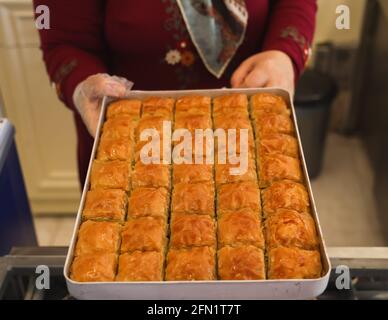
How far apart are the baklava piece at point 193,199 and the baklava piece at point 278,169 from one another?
0.09 m

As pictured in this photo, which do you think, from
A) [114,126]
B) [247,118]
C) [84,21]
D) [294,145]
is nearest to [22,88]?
[84,21]

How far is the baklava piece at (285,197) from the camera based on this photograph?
0.77 metres

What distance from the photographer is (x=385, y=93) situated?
78.4 inches

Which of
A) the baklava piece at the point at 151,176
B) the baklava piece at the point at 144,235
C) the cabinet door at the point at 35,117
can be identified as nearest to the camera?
the baklava piece at the point at 144,235

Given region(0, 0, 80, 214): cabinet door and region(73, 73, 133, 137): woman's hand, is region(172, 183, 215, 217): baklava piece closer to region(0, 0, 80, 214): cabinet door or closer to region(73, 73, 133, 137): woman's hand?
region(73, 73, 133, 137): woman's hand

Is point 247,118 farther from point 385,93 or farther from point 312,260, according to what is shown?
point 385,93

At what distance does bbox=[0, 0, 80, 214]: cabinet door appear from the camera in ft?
5.46

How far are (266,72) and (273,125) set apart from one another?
176 millimetres

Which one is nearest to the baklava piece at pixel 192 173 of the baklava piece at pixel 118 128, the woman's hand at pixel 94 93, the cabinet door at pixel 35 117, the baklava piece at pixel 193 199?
the baklava piece at pixel 193 199

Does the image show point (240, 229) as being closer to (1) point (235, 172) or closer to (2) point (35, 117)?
(1) point (235, 172)

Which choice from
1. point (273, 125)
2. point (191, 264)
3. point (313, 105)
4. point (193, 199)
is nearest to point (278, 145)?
point (273, 125)

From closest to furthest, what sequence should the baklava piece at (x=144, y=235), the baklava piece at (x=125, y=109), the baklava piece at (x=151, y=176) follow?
1. the baklava piece at (x=144, y=235)
2. the baklava piece at (x=151, y=176)
3. the baklava piece at (x=125, y=109)

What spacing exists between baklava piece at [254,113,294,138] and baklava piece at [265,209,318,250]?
19 cm

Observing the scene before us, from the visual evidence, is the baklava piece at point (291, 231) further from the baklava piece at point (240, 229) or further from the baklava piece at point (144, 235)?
the baklava piece at point (144, 235)
